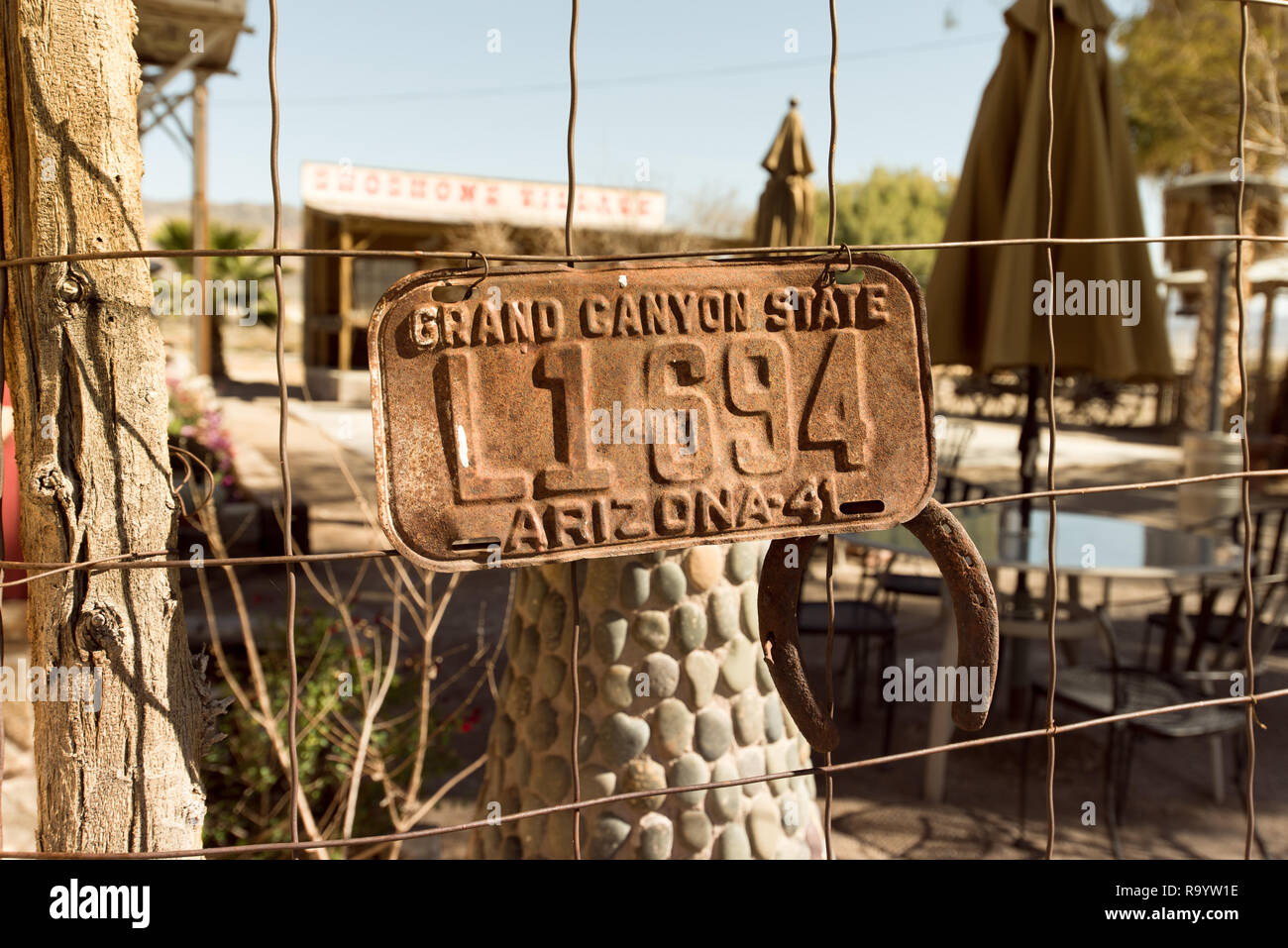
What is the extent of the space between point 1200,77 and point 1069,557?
11.1m

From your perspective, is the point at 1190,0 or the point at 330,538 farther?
the point at 1190,0

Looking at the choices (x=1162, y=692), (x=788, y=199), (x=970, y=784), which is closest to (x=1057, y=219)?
(x=788, y=199)

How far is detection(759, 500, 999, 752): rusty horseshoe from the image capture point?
4.45ft

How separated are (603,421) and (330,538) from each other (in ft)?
19.1

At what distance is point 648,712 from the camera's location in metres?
1.77

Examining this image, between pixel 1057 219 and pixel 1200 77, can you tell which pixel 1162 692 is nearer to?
pixel 1057 219

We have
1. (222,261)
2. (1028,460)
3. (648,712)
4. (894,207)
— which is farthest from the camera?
(894,207)

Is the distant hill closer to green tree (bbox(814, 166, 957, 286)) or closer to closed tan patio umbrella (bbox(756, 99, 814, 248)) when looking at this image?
green tree (bbox(814, 166, 957, 286))

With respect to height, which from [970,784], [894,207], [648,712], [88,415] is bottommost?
[970,784]
